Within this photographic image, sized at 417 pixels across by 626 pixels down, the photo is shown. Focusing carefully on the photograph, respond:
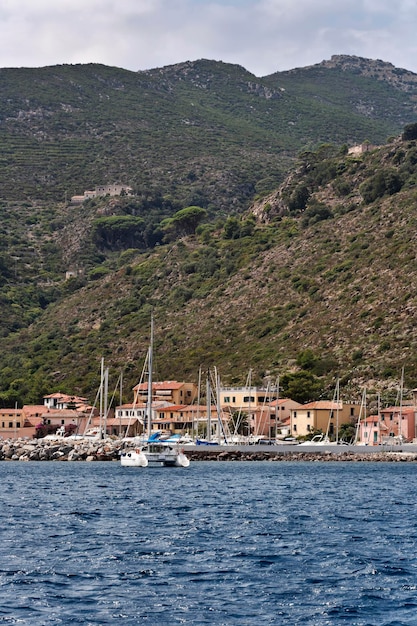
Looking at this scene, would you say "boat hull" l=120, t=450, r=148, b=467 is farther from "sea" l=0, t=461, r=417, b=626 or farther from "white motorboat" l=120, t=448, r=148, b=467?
"sea" l=0, t=461, r=417, b=626

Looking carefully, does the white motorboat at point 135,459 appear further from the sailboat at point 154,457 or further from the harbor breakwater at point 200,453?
the harbor breakwater at point 200,453

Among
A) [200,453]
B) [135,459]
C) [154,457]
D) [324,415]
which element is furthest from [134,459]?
[324,415]

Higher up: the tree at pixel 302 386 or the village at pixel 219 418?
the tree at pixel 302 386

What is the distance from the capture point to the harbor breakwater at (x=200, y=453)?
107 m

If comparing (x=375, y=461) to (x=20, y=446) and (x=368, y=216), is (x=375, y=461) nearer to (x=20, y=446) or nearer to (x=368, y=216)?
(x=20, y=446)

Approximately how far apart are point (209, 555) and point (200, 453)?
72888mm

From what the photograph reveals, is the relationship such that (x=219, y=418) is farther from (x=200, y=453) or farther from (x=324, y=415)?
(x=324, y=415)

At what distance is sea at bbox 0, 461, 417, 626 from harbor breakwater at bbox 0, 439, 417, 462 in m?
36.7

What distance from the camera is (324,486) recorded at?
6969 centimetres

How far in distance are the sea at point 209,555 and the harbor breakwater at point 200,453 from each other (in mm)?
36652

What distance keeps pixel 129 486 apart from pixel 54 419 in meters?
69.5

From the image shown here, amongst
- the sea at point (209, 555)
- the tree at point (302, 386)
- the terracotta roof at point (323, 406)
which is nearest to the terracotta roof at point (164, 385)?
the tree at point (302, 386)

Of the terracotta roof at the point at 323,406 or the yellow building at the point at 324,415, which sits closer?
the terracotta roof at the point at 323,406

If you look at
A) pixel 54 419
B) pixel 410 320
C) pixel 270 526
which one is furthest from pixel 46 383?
pixel 270 526
